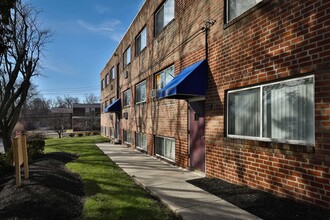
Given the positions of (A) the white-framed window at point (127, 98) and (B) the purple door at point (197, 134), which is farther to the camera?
(A) the white-framed window at point (127, 98)

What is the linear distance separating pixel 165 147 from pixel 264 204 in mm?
6589

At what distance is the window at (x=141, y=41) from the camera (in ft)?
46.4

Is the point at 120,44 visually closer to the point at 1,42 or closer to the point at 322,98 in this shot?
the point at 1,42

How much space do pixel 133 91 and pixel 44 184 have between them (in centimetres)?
1054

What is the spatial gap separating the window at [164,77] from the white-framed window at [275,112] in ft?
14.0

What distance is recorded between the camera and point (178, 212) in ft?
15.5

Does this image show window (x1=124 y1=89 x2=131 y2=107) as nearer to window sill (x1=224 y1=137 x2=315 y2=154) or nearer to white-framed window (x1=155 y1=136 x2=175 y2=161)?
white-framed window (x1=155 y1=136 x2=175 y2=161)

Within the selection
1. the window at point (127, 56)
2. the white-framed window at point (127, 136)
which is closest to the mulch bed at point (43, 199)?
the white-framed window at point (127, 136)

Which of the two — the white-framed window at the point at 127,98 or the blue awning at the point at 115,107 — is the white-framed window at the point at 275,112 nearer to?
the white-framed window at the point at 127,98

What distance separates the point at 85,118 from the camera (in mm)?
59938

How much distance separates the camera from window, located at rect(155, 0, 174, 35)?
34.5 ft

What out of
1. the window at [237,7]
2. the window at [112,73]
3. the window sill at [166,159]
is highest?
the window at [112,73]

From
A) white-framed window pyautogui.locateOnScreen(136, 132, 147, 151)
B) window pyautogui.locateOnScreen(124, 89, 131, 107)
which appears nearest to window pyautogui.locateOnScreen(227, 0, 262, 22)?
white-framed window pyautogui.locateOnScreen(136, 132, 147, 151)

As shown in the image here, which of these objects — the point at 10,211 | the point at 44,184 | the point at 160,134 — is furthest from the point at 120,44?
the point at 10,211
